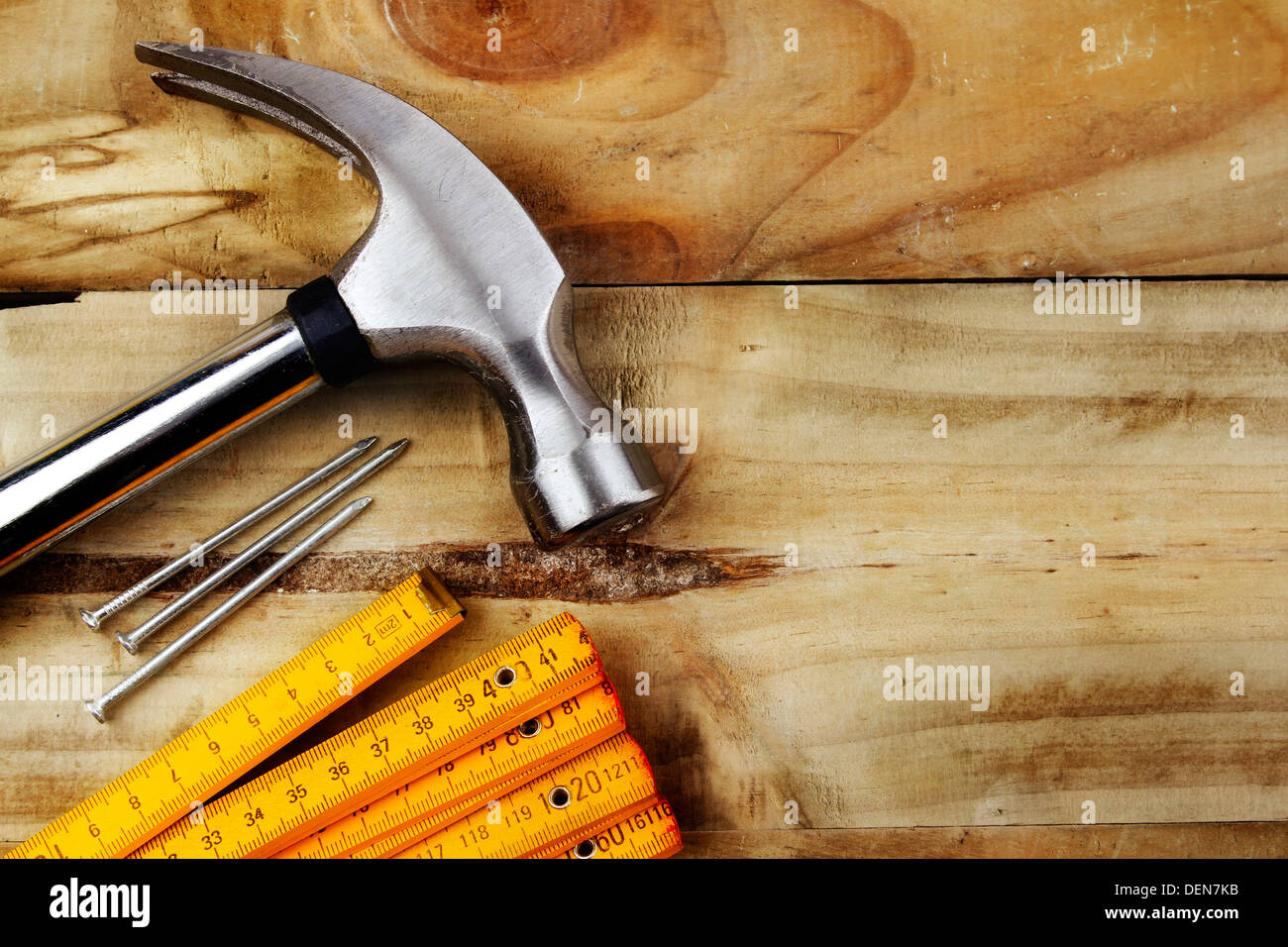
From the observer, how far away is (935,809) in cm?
120

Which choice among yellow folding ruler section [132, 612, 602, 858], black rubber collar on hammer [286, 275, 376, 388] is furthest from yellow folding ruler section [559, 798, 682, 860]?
black rubber collar on hammer [286, 275, 376, 388]

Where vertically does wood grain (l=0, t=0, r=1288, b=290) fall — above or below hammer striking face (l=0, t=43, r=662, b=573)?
above

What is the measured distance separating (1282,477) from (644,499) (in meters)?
0.87

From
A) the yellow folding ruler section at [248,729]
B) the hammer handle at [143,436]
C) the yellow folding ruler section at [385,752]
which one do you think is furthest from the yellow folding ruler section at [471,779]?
the hammer handle at [143,436]

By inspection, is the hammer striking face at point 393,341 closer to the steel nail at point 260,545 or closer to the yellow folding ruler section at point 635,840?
the steel nail at point 260,545

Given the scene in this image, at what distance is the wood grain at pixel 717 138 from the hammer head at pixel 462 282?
0.16 meters

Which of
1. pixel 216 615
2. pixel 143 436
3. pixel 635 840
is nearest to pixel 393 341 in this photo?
pixel 143 436

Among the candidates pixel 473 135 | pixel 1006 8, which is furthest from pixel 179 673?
pixel 1006 8

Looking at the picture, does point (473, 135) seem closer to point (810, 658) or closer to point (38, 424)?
point (38, 424)

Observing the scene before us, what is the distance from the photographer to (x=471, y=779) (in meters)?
1.09

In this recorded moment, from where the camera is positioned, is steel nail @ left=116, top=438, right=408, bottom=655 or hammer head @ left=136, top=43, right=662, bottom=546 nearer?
hammer head @ left=136, top=43, right=662, bottom=546

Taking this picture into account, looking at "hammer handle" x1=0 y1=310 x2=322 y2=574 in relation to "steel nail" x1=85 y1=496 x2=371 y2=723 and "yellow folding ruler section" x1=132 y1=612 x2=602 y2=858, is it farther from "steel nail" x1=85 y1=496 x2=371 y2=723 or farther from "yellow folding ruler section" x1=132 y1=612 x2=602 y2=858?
"yellow folding ruler section" x1=132 y1=612 x2=602 y2=858

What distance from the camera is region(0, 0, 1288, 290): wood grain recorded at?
46.9 inches

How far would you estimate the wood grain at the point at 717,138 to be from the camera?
1190 mm
